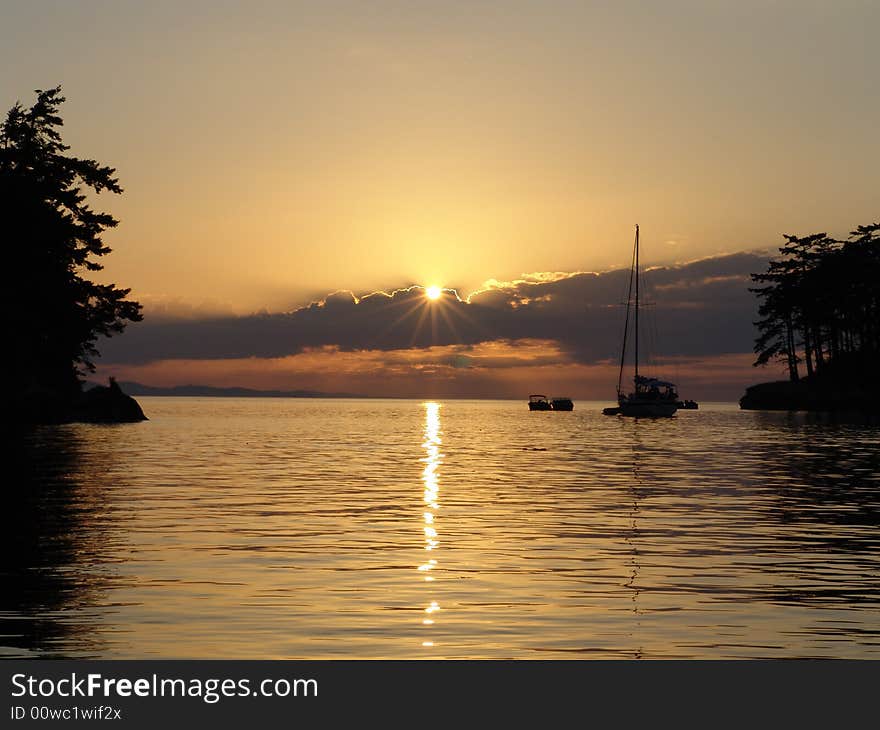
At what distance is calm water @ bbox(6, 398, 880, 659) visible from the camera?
50.2 ft

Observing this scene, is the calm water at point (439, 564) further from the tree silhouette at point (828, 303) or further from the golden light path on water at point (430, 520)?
the tree silhouette at point (828, 303)

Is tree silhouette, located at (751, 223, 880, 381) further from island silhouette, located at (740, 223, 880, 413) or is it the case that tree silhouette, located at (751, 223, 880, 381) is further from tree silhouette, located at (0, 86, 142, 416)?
tree silhouette, located at (0, 86, 142, 416)

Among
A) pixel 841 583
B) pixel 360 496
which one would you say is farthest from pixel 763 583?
pixel 360 496

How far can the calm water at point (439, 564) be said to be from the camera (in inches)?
602

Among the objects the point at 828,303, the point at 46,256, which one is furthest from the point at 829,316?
the point at 46,256

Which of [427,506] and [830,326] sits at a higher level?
[830,326]

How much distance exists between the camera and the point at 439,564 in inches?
894

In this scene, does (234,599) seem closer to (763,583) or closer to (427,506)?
(763,583)

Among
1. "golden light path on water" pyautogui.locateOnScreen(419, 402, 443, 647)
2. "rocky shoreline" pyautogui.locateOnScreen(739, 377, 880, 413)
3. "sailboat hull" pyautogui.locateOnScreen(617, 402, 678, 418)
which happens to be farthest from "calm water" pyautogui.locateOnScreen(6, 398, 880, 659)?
"rocky shoreline" pyautogui.locateOnScreen(739, 377, 880, 413)

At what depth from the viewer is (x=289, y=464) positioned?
58.6 metres

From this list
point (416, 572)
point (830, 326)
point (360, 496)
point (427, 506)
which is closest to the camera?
point (416, 572)

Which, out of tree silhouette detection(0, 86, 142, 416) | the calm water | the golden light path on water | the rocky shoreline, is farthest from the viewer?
the rocky shoreline

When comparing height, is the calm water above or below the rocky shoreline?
below
